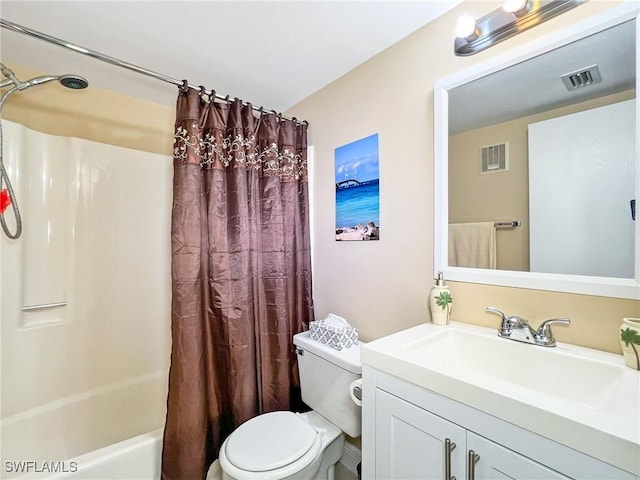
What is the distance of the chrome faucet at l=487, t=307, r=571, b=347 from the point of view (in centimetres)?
96

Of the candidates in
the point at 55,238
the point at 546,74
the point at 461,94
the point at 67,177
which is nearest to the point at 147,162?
the point at 67,177

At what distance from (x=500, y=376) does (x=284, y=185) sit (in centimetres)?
144

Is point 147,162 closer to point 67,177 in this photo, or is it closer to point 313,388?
point 67,177

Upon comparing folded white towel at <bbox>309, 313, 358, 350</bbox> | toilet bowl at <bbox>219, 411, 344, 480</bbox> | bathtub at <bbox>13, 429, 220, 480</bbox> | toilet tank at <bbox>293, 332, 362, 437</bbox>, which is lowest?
bathtub at <bbox>13, 429, 220, 480</bbox>

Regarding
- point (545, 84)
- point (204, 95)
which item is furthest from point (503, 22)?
point (204, 95)

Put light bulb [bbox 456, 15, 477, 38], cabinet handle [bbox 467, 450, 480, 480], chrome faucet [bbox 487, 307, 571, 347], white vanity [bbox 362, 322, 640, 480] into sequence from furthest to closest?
light bulb [bbox 456, 15, 477, 38] < chrome faucet [bbox 487, 307, 571, 347] < cabinet handle [bbox 467, 450, 480, 480] < white vanity [bbox 362, 322, 640, 480]

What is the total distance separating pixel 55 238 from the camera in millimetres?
1674

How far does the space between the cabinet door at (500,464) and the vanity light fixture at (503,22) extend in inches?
52.8

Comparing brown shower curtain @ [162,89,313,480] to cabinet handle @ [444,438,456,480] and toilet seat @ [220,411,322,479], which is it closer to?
toilet seat @ [220,411,322,479]

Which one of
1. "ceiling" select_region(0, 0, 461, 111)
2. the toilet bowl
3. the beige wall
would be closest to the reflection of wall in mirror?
the beige wall

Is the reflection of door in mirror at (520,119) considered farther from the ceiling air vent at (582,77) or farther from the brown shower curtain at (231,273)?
the brown shower curtain at (231,273)

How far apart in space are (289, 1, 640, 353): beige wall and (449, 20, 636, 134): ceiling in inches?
3.3

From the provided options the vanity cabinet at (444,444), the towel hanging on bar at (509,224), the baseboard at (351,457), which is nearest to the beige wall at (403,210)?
the towel hanging on bar at (509,224)

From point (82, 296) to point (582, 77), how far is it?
2604mm
